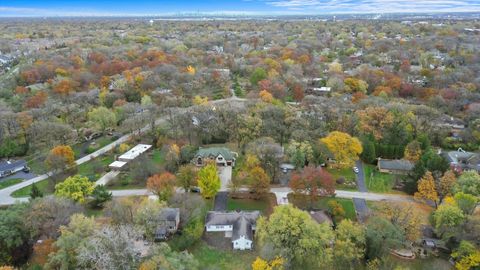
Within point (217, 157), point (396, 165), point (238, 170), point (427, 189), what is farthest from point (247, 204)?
point (396, 165)

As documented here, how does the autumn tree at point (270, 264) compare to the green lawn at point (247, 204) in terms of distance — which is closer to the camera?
the autumn tree at point (270, 264)

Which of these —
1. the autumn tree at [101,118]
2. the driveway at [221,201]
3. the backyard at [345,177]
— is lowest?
the backyard at [345,177]

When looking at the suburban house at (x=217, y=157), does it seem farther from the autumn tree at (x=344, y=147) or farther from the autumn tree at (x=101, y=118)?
the autumn tree at (x=101, y=118)

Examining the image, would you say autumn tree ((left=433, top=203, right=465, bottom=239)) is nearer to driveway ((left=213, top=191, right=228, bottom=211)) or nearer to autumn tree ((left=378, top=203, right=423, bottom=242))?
autumn tree ((left=378, top=203, right=423, bottom=242))

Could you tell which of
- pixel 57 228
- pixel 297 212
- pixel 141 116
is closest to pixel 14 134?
pixel 141 116

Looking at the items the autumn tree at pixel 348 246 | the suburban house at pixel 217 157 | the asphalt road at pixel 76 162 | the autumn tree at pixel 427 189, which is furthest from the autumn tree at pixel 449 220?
the asphalt road at pixel 76 162

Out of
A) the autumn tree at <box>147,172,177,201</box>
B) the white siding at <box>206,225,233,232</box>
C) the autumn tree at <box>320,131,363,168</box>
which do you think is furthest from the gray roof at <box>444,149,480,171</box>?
the autumn tree at <box>147,172,177,201</box>
